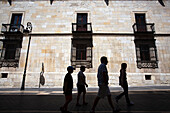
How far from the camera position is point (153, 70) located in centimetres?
1155

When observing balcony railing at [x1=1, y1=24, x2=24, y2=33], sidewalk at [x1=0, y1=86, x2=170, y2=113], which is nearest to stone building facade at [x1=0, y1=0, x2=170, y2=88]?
balcony railing at [x1=1, y1=24, x2=24, y2=33]

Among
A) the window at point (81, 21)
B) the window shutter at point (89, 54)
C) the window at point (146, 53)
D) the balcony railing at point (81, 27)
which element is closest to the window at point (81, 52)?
the window shutter at point (89, 54)

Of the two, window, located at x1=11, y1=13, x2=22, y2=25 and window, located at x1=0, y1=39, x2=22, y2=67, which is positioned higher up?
window, located at x1=11, y1=13, x2=22, y2=25

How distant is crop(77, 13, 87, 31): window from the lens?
501 inches

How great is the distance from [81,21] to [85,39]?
8.76 feet

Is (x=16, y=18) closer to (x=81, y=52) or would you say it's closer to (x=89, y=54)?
(x=81, y=52)

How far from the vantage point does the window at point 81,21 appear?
1273 cm

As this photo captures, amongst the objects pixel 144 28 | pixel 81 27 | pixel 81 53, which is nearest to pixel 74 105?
pixel 81 53

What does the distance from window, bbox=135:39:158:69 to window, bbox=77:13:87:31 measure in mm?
6268

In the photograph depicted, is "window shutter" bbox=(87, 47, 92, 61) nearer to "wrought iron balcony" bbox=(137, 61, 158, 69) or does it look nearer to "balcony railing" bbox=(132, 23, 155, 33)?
"wrought iron balcony" bbox=(137, 61, 158, 69)

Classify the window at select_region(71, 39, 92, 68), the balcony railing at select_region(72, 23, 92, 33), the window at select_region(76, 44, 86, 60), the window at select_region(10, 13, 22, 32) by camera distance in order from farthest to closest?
1. the window at select_region(10, 13, 22, 32)
2. the balcony railing at select_region(72, 23, 92, 33)
3. the window at select_region(76, 44, 86, 60)
4. the window at select_region(71, 39, 92, 68)

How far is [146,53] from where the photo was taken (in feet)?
39.8

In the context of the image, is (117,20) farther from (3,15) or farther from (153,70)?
(3,15)

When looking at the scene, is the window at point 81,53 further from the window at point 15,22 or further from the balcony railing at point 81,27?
the window at point 15,22
